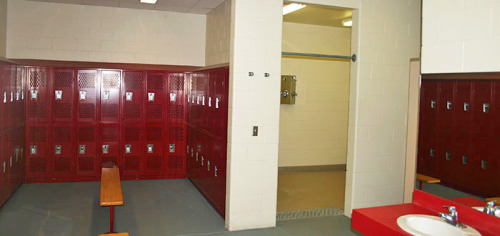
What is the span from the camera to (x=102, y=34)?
6.71 meters

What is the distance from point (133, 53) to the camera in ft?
22.6

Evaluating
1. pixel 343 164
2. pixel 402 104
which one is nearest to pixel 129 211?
pixel 402 104

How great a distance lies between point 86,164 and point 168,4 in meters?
2.92

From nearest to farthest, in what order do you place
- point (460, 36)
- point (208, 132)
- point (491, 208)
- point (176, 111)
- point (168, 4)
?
point (491, 208) < point (460, 36) < point (208, 132) < point (168, 4) < point (176, 111)

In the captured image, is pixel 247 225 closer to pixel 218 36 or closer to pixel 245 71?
pixel 245 71

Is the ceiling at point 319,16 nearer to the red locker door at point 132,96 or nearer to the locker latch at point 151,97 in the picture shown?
the locker latch at point 151,97

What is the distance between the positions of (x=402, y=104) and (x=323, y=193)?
196 cm

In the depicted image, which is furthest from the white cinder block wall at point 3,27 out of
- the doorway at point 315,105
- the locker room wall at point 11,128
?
the doorway at point 315,105

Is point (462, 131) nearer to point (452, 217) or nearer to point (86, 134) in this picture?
point (452, 217)

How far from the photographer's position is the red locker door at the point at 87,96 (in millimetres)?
6664

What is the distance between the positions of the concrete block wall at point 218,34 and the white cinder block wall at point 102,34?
0.37m

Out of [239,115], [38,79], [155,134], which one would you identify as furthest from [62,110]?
[239,115]

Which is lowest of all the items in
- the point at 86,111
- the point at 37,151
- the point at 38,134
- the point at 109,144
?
the point at 37,151

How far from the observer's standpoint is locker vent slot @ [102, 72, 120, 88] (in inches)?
266
